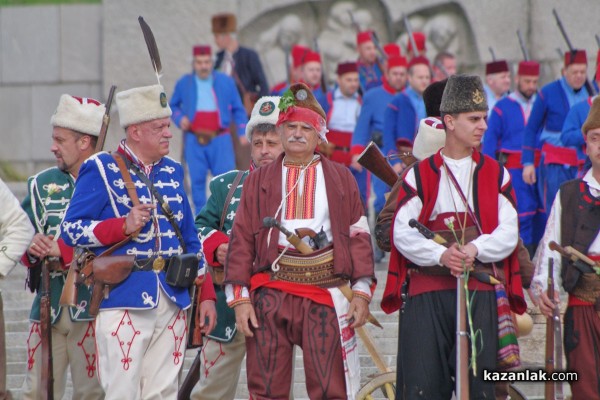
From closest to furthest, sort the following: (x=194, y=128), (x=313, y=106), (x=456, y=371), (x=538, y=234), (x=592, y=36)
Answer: (x=456, y=371) < (x=313, y=106) < (x=538, y=234) < (x=194, y=128) < (x=592, y=36)

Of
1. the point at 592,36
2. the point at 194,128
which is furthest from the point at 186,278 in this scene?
the point at 592,36

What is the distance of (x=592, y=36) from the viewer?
16234 millimetres

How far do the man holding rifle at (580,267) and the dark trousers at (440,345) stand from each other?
1.76 feet

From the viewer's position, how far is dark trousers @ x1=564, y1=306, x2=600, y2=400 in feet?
23.1

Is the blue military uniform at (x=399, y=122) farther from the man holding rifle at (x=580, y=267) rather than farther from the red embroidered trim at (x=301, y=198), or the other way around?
the red embroidered trim at (x=301, y=198)

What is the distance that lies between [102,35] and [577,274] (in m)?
11.0

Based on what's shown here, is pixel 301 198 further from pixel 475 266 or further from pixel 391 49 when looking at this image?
pixel 391 49

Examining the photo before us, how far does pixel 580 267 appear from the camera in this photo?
709cm

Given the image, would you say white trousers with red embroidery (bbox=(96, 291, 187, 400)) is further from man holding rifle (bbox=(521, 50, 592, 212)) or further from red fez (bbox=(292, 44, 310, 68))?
red fez (bbox=(292, 44, 310, 68))

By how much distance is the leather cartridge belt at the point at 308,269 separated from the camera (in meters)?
6.76

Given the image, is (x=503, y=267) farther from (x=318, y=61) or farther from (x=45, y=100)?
(x=45, y=100)

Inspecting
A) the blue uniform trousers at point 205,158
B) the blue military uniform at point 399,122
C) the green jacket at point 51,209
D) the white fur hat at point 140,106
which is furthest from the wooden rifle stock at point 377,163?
the blue uniform trousers at point 205,158

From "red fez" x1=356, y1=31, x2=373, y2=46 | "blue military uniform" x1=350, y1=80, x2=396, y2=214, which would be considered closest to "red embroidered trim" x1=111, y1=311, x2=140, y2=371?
"blue military uniform" x1=350, y1=80, x2=396, y2=214

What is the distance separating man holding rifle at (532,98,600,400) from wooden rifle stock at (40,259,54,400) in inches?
111
